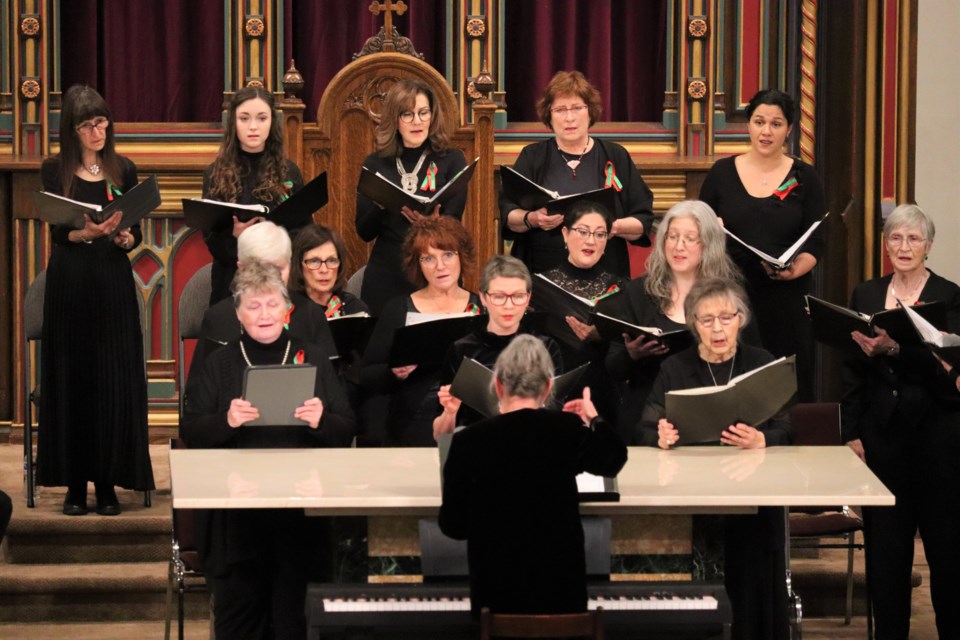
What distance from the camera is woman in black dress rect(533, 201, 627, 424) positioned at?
543 centimetres

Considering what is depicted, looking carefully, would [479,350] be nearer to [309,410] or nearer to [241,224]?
[309,410]

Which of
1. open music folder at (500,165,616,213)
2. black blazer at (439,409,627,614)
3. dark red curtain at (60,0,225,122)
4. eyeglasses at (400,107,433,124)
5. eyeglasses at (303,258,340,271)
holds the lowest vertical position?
black blazer at (439,409,627,614)

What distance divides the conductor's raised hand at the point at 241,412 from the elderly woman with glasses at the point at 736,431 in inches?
47.8

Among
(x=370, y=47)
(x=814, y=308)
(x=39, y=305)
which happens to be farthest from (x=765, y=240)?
(x=39, y=305)

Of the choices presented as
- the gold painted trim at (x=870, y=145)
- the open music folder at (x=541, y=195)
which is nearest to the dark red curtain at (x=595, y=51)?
the gold painted trim at (x=870, y=145)

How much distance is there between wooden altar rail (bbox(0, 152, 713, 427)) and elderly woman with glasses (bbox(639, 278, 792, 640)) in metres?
2.94

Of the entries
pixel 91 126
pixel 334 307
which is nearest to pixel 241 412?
pixel 334 307

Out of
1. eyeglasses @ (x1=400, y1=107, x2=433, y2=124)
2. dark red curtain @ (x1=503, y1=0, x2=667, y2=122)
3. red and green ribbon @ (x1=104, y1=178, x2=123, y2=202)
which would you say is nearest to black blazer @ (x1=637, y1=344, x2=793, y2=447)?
eyeglasses @ (x1=400, y1=107, x2=433, y2=124)

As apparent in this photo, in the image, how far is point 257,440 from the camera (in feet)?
16.0

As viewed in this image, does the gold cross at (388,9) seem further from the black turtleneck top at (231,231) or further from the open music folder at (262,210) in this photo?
the open music folder at (262,210)

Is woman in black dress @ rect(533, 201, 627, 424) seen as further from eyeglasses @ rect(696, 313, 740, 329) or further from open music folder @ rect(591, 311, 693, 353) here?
eyeglasses @ rect(696, 313, 740, 329)

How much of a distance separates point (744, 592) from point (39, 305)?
3146mm

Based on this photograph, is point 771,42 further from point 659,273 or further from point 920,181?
point 659,273

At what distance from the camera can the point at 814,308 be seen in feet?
17.6
